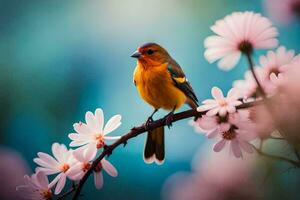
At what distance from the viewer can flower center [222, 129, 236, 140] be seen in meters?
0.42

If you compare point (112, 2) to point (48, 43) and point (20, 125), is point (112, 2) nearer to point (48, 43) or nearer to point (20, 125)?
point (48, 43)

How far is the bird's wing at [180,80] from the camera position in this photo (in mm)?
721

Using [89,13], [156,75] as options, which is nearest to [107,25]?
[89,13]

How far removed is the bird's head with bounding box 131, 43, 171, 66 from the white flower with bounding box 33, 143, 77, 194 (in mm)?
424

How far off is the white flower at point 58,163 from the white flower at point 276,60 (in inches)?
9.0

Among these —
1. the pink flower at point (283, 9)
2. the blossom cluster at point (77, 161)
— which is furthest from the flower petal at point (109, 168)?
the pink flower at point (283, 9)

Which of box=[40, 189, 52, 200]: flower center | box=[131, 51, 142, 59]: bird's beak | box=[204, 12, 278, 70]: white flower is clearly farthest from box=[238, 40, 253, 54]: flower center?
box=[131, 51, 142, 59]: bird's beak

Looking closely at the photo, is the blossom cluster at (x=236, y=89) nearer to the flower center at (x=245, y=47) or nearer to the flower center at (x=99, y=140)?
the flower center at (x=245, y=47)

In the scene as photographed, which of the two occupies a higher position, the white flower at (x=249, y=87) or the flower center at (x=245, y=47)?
the flower center at (x=245, y=47)

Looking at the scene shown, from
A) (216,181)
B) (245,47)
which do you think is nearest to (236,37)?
(245,47)

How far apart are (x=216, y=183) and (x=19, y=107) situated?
0.72m

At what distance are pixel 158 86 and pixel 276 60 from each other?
1.24 feet

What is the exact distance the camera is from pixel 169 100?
0.80m

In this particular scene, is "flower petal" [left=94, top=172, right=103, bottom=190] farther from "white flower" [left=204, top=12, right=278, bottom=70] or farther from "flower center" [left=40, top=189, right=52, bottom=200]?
"white flower" [left=204, top=12, right=278, bottom=70]
